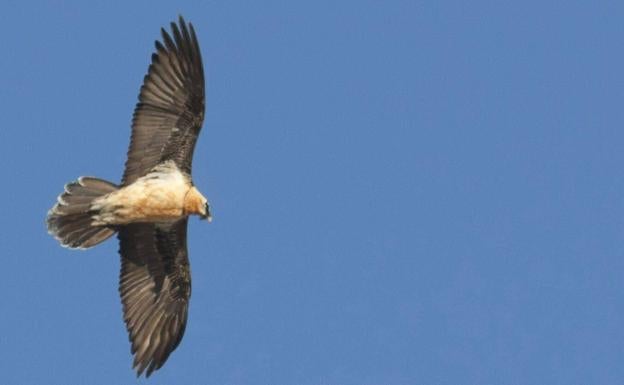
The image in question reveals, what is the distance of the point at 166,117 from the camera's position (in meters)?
18.2

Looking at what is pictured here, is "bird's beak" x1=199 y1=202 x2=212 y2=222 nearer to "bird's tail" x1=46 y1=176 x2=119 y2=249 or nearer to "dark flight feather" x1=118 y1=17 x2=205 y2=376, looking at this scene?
"dark flight feather" x1=118 y1=17 x2=205 y2=376

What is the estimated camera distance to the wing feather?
1811 cm

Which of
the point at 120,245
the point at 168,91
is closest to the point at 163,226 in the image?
the point at 120,245

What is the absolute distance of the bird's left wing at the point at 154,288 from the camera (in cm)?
1855

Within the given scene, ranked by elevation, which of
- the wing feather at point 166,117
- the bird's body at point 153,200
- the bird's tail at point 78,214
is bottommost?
the bird's tail at point 78,214

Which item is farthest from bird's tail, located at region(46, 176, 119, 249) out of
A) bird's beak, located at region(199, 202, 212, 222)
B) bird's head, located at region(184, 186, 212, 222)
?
bird's beak, located at region(199, 202, 212, 222)

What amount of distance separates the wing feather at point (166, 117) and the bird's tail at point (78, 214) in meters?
0.39

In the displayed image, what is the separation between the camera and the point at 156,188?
17891 millimetres

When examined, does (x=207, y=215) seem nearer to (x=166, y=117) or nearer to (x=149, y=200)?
(x=149, y=200)

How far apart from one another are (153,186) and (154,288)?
1650mm

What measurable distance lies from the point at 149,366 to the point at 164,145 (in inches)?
→ 114

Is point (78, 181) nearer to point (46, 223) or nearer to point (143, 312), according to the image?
point (46, 223)

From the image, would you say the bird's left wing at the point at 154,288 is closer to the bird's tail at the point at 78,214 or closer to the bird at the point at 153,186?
the bird at the point at 153,186

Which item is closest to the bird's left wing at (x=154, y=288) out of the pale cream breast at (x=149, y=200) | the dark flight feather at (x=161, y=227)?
the dark flight feather at (x=161, y=227)
